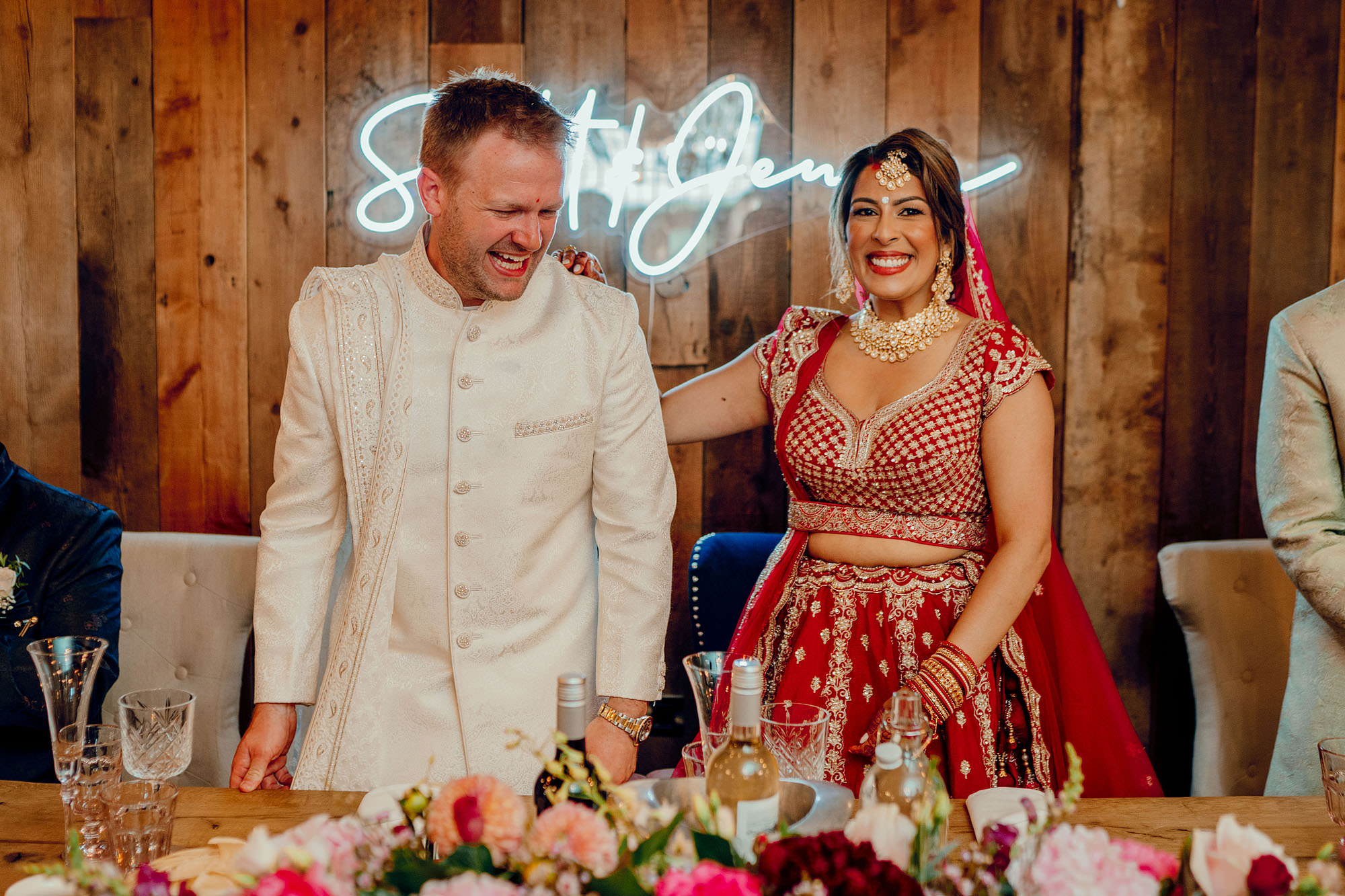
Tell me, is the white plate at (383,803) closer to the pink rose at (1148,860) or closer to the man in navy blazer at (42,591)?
the pink rose at (1148,860)

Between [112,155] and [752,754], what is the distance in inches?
101

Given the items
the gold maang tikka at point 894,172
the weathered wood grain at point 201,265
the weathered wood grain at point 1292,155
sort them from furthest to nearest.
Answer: the weathered wood grain at point 201,265 → the weathered wood grain at point 1292,155 → the gold maang tikka at point 894,172

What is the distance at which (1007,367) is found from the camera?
6.29 feet

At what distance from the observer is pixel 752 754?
950 millimetres

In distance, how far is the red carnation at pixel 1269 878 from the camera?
692 millimetres

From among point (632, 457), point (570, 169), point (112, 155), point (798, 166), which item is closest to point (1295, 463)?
point (632, 457)

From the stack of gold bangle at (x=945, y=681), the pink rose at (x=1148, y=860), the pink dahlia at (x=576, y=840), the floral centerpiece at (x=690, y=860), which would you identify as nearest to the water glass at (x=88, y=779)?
the floral centerpiece at (x=690, y=860)

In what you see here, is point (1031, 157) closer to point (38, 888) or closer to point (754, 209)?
point (754, 209)

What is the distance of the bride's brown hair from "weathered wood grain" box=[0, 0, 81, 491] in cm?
204

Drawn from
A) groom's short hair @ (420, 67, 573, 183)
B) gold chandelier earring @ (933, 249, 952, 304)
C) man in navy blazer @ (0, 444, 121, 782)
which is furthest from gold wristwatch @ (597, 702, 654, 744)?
man in navy blazer @ (0, 444, 121, 782)

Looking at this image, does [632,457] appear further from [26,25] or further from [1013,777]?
[26,25]

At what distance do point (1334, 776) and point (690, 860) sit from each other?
2.55 ft

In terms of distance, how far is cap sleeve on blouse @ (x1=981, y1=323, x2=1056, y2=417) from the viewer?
1.90m

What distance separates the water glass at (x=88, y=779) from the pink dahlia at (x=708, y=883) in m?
0.78
